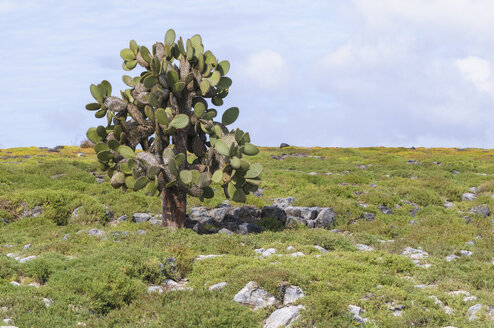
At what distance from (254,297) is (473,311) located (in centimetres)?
415

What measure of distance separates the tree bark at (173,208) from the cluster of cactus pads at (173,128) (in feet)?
0.51

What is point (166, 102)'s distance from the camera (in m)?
18.3

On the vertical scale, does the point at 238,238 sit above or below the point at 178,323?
above

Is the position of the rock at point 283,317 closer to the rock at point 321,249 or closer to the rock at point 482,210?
the rock at point 321,249

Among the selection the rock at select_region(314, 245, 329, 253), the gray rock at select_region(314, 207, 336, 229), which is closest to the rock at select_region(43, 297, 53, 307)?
the rock at select_region(314, 245, 329, 253)

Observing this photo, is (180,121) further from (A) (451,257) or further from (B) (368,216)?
(A) (451,257)

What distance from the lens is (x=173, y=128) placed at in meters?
17.2

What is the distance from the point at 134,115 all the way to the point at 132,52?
8.36 ft

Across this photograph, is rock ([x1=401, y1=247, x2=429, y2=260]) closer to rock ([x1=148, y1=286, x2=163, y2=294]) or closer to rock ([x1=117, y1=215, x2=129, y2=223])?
rock ([x1=148, y1=286, x2=163, y2=294])

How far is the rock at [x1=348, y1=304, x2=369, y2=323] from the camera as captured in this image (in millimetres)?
8875

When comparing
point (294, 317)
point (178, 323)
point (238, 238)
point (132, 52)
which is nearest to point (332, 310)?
point (294, 317)

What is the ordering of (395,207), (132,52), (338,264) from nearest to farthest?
(338,264) → (132,52) → (395,207)

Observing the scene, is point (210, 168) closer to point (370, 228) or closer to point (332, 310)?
point (370, 228)

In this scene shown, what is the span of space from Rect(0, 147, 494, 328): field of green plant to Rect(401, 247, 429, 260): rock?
0.19 ft
